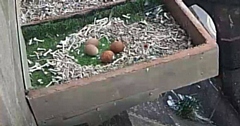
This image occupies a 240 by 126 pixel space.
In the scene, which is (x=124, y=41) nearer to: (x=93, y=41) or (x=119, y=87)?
(x=93, y=41)

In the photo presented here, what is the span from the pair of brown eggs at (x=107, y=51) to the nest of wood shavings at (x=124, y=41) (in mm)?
11

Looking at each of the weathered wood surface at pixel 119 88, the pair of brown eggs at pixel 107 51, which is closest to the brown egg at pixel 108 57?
the pair of brown eggs at pixel 107 51

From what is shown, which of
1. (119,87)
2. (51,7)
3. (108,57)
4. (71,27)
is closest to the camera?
(119,87)

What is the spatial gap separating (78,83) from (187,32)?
311mm

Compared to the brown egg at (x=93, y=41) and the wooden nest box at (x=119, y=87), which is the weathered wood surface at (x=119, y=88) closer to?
the wooden nest box at (x=119, y=87)

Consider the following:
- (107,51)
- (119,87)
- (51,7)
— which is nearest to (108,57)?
(107,51)

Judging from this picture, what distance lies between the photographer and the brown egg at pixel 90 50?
3.38 ft

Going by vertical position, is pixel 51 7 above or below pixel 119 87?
above

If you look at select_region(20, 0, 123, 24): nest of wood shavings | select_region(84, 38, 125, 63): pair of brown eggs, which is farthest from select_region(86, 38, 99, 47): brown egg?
select_region(20, 0, 123, 24): nest of wood shavings

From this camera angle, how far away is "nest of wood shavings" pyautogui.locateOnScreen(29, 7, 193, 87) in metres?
0.99

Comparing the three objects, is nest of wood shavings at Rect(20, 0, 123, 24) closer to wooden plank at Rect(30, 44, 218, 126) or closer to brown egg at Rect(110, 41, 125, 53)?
brown egg at Rect(110, 41, 125, 53)

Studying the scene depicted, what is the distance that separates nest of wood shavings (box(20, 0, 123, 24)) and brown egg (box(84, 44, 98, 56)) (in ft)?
0.46

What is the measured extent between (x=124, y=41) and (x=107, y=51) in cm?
7

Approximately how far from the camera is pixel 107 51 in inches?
40.1
